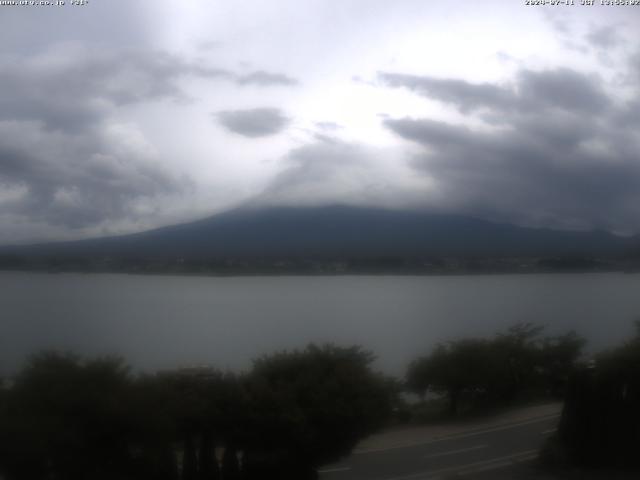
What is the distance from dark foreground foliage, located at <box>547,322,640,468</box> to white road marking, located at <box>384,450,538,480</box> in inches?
20.7

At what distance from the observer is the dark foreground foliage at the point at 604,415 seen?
13.5m

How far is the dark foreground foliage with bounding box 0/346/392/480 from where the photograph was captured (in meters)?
10.3

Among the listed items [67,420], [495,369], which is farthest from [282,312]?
[67,420]

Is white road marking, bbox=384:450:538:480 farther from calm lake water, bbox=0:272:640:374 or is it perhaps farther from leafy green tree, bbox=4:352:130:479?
leafy green tree, bbox=4:352:130:479

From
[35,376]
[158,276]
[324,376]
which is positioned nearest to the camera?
[35,376]

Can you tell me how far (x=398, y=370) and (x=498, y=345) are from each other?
291 centimetres

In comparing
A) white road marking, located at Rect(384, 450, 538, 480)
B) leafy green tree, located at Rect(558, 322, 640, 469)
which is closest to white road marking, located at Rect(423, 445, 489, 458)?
white road marking, located at Rect(384, 450, 538, 480)

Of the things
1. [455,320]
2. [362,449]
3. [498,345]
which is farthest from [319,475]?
[455,320]

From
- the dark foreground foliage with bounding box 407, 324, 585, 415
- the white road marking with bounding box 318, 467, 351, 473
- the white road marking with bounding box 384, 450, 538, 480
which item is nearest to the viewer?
the white road marking with bounding box 384, 450, 538, 480

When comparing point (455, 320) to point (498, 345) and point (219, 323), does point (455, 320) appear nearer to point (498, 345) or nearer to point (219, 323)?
point (498, 345)

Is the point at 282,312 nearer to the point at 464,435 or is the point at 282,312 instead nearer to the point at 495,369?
the point at 495,369

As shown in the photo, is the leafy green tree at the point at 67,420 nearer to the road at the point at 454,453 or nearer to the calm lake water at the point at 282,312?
the calm lake water at the point at 282,312

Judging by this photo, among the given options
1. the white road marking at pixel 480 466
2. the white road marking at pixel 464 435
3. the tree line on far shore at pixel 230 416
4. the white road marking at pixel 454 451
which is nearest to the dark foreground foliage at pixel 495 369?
the white road marking at pixel 464 435

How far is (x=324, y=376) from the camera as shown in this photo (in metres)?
13.2
